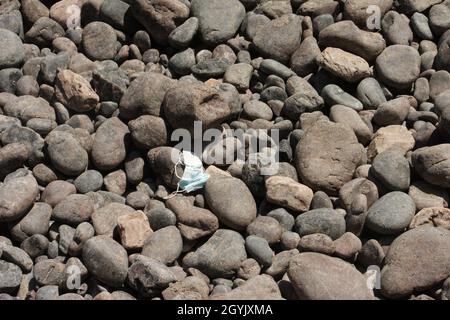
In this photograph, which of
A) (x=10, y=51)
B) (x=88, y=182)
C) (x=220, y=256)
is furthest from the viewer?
(x=10, y=51)

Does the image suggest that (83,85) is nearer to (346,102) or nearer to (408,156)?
(346,102)

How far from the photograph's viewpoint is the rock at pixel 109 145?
14.3 ft

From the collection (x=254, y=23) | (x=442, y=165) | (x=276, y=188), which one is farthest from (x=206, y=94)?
(x=442, y=165)

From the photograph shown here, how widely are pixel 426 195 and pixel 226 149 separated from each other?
4.41ft

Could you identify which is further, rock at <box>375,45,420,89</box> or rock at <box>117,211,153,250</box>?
rock at <box>375,45,420,89</box>

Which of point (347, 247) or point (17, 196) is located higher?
point (347, 247)

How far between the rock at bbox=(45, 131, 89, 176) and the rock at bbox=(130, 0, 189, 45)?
4.25ft

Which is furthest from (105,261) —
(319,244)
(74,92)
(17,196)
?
(74,92)

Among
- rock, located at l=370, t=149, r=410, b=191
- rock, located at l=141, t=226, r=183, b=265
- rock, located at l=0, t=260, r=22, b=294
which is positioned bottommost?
rock, located at l=0, t=260, r=22, b=294

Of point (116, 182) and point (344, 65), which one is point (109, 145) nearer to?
point (116, 182)

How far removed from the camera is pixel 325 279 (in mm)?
3338

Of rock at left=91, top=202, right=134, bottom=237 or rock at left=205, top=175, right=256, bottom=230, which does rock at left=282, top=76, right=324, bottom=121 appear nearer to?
rock at left=205, top=175, right=256, bottom=230

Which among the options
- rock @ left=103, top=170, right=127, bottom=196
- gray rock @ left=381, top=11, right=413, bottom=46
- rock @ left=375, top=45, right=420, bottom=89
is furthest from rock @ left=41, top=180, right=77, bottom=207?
gray rock @ left=381, top=11, right=413, bottom=46

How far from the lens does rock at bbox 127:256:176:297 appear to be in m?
3.50
